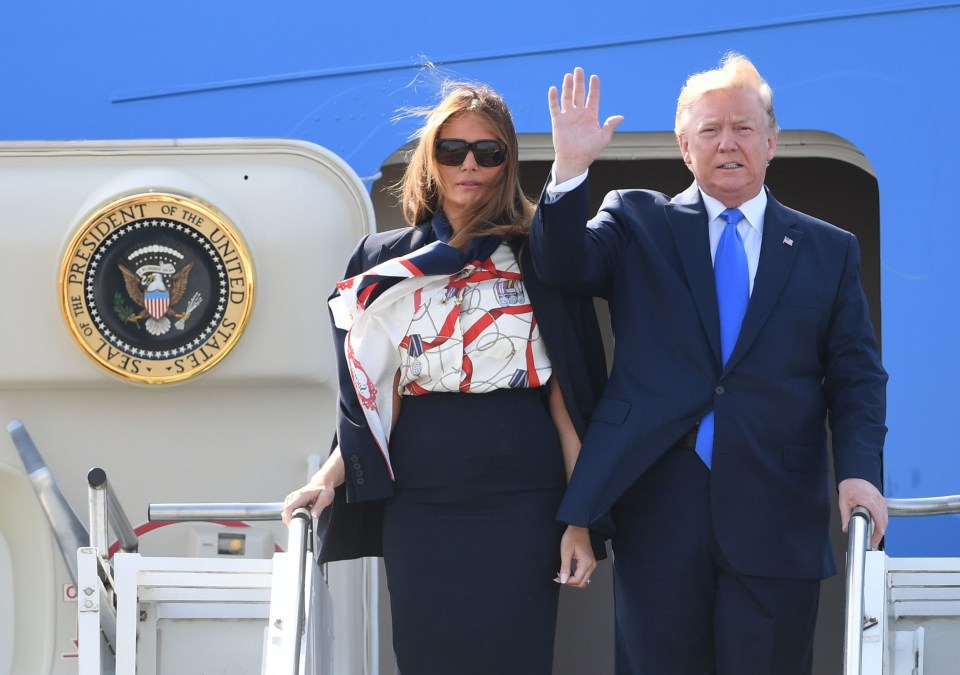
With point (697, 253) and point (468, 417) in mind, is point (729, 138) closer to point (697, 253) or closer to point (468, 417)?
point (697, 253)

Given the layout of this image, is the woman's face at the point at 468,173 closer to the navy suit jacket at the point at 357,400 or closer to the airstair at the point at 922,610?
the navy suit jacket at the point at 357,400

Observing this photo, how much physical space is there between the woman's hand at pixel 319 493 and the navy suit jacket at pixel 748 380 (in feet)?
1.33

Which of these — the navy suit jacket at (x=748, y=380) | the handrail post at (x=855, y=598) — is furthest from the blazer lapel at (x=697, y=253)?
the handrail post at (x=855, y=598)

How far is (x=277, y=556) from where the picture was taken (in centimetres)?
218

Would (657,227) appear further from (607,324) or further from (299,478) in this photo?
(607,324)

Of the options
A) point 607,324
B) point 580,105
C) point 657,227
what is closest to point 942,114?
point 657,227

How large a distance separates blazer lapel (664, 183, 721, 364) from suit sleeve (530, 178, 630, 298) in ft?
0.38

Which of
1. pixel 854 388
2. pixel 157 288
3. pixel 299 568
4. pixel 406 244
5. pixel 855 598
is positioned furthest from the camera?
pixel 157 288

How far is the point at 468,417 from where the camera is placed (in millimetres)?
2213

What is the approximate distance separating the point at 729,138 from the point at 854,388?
47cm

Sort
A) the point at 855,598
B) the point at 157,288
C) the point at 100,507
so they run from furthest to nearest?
the point at 157,288 < the point at 100,507 < the point at 855,598

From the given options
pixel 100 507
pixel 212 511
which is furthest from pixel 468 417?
pixel 100 507

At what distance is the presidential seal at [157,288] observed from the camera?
299 centimetres

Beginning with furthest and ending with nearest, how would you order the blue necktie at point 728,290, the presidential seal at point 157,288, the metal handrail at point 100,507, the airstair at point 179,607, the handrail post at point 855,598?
the presidential seal at point 157,288 < the metal handrail at point 100,507 < the airstair at point 179,607 < the blue necktie at point 728,290 < the handrail post at point 855,598
